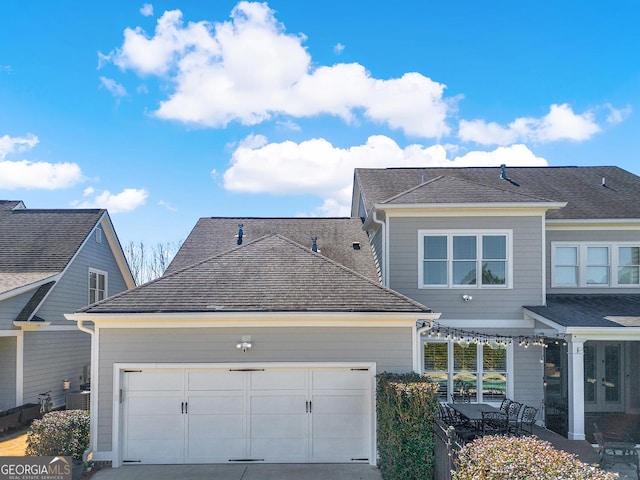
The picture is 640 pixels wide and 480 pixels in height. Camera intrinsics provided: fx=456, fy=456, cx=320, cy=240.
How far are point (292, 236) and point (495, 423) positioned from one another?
28.7 ft

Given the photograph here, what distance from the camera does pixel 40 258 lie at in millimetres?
14594

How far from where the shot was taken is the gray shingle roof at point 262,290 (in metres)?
8.97

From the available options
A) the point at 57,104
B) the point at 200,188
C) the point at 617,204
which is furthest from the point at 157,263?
the point at 617,204

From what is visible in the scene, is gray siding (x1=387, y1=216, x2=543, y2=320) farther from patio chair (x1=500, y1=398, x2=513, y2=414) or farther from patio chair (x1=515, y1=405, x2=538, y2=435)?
patio chair (x1=515, y1=405, x2=538, y2=435)

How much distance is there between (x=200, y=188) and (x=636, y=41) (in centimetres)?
2255

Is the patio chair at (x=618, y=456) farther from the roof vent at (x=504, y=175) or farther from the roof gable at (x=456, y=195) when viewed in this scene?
the roof vent at (x=504, y=175)

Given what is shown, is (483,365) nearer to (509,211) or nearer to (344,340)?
(509,211)

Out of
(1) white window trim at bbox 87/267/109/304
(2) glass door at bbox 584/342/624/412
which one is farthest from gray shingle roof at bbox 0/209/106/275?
(2) glass door at bbox 584/342/624/412

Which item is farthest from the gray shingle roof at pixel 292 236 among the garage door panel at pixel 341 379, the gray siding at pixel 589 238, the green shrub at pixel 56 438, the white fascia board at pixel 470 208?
the green shrub at pixel 56 438

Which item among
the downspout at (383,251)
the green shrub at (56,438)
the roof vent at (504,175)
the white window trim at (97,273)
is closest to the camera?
the green shrub at (56,438)

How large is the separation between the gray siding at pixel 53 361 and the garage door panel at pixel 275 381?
798cm

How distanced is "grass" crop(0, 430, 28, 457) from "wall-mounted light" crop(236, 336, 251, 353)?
497 cm

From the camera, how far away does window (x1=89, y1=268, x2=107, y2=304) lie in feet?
54.1

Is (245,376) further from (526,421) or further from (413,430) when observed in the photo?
(526,421)
